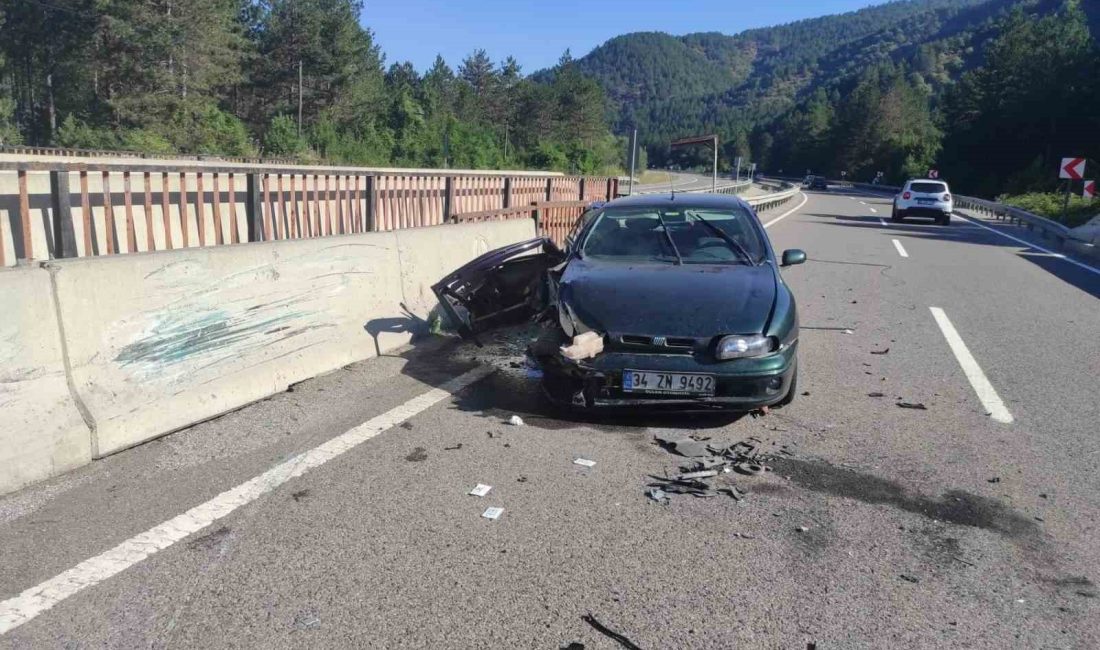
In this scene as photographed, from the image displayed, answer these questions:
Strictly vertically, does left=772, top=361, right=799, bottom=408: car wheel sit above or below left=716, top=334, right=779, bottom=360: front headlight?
below

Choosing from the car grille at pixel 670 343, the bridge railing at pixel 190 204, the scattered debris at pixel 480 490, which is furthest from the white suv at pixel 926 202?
the scattered debris at pixel 480 490

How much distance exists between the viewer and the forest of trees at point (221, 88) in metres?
39.4

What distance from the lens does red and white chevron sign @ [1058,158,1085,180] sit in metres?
25.9

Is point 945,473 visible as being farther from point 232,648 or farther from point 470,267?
point 470,267

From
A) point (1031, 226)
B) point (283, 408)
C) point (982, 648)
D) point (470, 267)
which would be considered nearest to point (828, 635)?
point (982, 648)

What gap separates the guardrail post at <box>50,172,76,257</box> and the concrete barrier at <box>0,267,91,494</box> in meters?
3.75

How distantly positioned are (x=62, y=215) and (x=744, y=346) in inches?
247

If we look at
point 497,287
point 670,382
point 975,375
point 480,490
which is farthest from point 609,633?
point 975,375

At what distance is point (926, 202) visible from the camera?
28266 millimetres

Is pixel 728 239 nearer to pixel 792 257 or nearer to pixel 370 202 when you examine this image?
pixel 792 257

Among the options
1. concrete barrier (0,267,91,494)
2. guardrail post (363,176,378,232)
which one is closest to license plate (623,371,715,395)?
concrete barrier (0,267,91,494)

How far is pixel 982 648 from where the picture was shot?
2.96 metres

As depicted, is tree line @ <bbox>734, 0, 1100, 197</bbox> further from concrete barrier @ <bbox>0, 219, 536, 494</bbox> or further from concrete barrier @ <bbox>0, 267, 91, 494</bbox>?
concrete barrier @ <bbox>0, 267, 91, 494</bbox>

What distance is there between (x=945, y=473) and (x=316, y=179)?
30.7 ft
